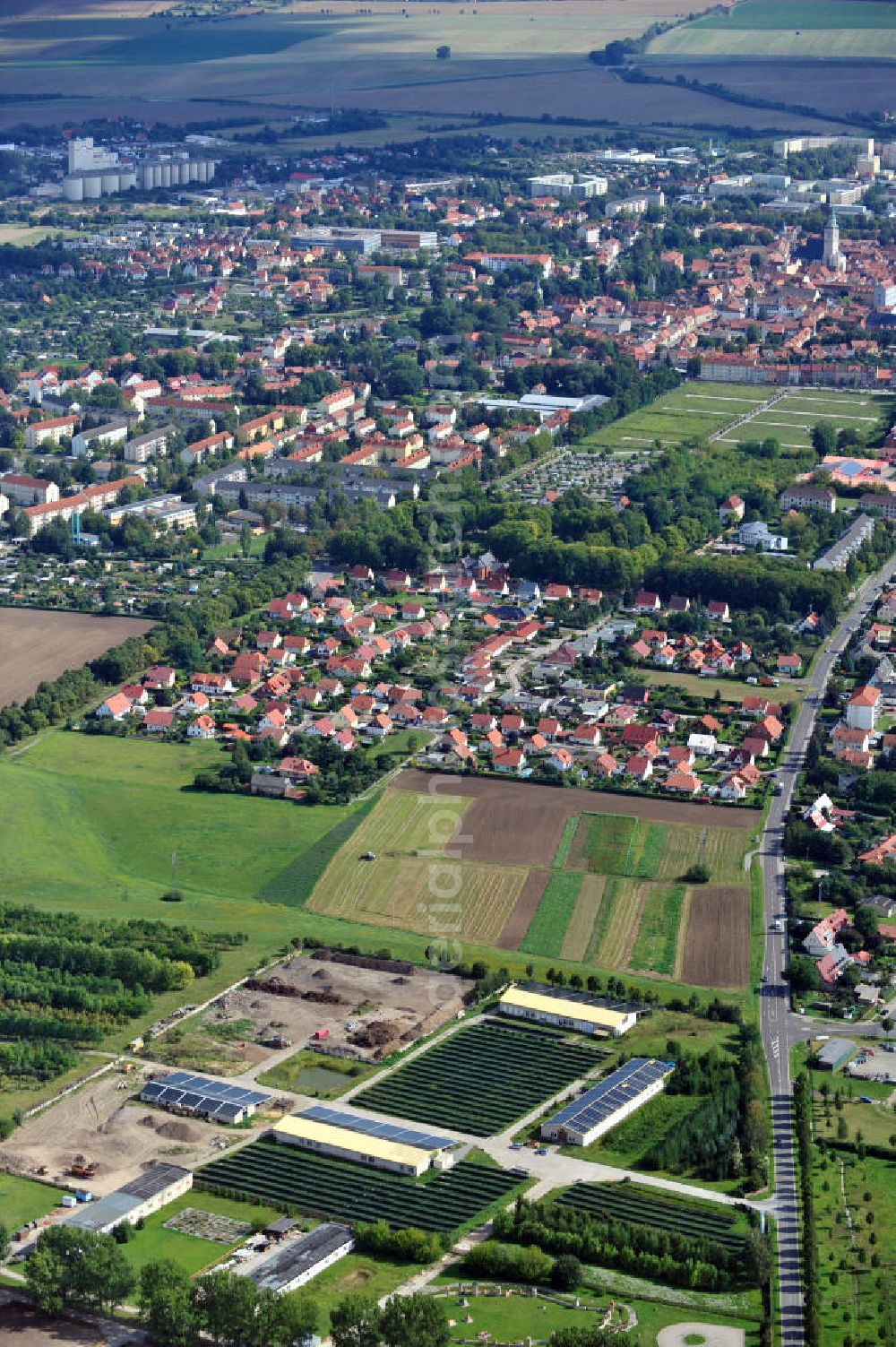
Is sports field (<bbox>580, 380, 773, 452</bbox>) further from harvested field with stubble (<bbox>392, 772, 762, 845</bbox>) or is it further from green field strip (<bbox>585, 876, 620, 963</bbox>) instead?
green field strip (<bbox>585, 876, 620, 963</bbox>)

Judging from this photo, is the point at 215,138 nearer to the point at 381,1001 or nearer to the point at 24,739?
the point at 24,739

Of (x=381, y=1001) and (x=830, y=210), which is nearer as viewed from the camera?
(x=381, y=1001)

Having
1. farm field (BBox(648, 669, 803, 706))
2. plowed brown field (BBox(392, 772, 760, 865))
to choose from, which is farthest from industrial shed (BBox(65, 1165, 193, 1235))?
farm field (BBox(648, 669, 803, 706))

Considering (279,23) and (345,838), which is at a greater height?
(279,23)

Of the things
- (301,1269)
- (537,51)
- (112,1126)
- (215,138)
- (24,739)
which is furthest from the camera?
(537,51)

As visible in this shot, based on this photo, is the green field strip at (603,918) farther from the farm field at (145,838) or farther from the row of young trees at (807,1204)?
the row of young trees at (807,1204)

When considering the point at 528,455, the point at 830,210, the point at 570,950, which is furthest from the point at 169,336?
the point at 570,950
